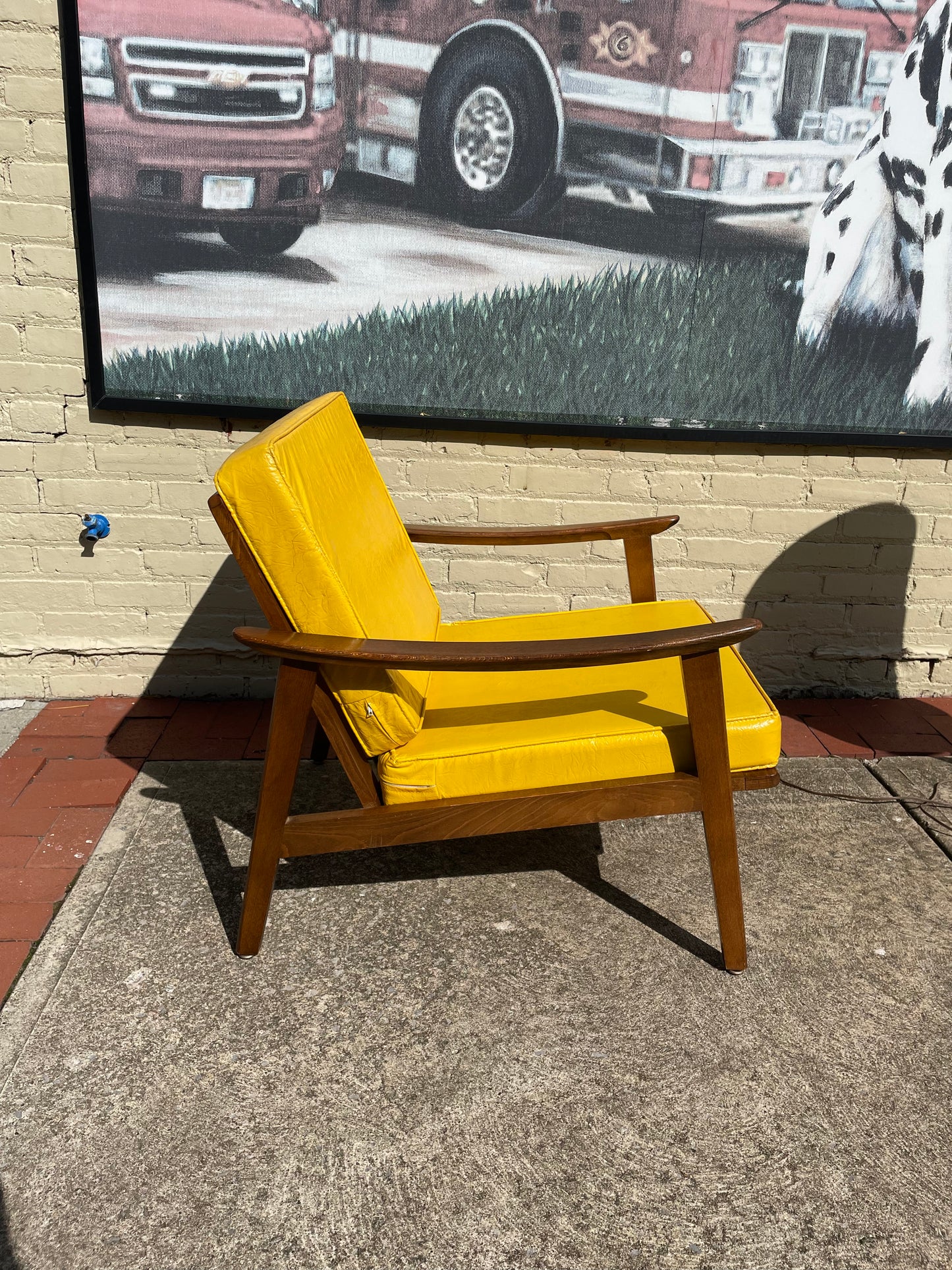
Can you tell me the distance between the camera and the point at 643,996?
2018 millimetres

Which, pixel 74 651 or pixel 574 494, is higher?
pixel 574 494

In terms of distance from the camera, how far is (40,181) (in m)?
2.77

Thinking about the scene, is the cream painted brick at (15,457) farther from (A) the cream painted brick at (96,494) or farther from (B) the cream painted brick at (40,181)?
(B) the cream painted brick at (40,181)

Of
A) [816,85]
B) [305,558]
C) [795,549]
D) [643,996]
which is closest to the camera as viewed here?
[305,558]

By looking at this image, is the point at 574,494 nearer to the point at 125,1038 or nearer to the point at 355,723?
the point at 355,723

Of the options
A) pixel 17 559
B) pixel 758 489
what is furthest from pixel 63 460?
pixel 758 489

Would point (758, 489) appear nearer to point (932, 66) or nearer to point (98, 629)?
point (932, 66)

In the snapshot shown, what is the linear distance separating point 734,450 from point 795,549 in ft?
1.27

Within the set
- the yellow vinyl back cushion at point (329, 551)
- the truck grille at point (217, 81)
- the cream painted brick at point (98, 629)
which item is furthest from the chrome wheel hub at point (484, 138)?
the cream painted brick at point (98, 629)

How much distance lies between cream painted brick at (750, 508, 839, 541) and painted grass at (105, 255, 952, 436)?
0.94ft

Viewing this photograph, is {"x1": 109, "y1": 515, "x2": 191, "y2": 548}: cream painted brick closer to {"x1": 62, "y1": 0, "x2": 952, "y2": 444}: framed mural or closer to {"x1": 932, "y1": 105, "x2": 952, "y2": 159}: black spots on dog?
{"x1": 62, "y1": 0, "x2": 952, "y2": 444}: framed mural

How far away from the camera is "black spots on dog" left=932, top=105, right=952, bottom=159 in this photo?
112 inches

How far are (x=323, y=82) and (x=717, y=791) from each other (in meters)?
2.09

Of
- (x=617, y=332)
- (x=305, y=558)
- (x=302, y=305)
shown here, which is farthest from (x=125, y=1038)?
(x=617, y=332)
